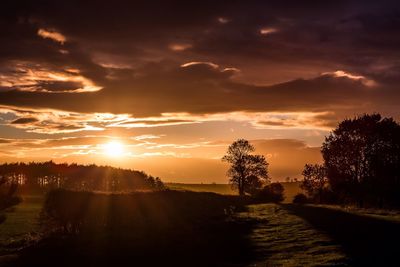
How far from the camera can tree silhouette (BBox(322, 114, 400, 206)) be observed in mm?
78062

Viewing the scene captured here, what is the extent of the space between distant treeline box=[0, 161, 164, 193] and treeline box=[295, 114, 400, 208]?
1618 inches

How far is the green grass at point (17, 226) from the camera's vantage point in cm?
5462

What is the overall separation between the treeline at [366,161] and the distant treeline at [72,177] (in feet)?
135

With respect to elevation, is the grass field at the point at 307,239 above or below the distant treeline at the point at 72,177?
below

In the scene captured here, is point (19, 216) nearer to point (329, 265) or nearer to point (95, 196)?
point (95, 196)

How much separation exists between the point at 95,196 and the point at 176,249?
17.5m

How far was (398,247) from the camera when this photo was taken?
3381cm

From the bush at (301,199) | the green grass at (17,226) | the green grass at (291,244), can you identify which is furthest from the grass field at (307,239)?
the bush at (301,199)

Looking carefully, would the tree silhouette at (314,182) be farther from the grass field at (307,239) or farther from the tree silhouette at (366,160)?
the grass field at (307,239)

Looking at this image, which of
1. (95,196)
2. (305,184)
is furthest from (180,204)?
(305,184)

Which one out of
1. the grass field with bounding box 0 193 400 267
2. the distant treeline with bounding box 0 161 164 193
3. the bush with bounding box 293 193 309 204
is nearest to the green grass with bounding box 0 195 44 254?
the grass field with bounding box 0 193 400 267

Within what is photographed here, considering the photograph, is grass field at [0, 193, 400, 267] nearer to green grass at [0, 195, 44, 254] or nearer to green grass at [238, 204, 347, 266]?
green grass at [238, 204, 347, 266]

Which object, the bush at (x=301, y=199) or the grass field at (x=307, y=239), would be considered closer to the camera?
the grass field at (x=307, y=239)

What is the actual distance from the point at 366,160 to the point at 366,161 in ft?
0.59
